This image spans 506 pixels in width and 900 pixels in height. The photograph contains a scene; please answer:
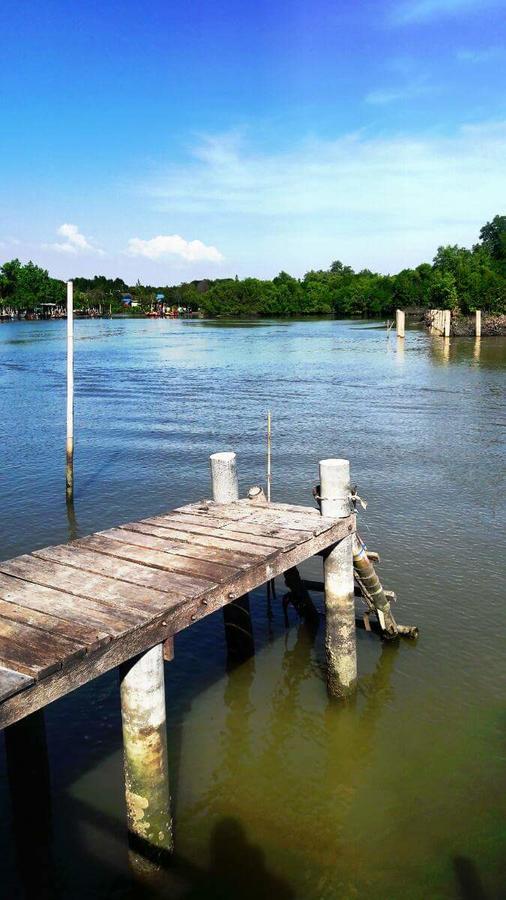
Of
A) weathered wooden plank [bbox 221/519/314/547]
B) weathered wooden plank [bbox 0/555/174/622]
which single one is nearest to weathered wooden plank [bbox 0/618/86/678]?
weathered wooden plank [bbox 0/555/174/622]

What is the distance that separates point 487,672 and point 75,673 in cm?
592

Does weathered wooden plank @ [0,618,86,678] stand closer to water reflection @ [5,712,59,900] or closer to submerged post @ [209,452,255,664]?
water reflection @ [5,712,59,900]

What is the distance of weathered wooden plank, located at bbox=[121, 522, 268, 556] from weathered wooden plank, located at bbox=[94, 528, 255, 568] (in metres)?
0.07

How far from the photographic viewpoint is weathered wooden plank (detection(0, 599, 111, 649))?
4.83 m

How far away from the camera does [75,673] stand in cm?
467

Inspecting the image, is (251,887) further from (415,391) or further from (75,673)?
(415,391)

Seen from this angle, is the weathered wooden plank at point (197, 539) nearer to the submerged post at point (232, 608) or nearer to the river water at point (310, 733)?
the submerged post at point (232, 608)

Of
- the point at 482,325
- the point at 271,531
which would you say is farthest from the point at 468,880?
the point at 482,325

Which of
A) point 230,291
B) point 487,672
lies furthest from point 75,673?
point 230,291

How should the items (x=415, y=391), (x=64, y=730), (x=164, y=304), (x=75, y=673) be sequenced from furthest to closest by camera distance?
(x=164, y=304)
(x=415, y=391)
(x=64, y=730)
(x=75, y=673)

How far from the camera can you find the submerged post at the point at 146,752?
5.40 metres

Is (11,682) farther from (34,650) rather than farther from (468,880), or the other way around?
(468,880)

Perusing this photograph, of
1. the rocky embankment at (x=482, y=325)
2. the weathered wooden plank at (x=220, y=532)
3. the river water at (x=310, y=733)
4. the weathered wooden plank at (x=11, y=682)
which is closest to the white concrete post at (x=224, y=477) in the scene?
the weathered wooden plank at (x=220, y=532)

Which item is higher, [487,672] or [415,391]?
[415,391]
